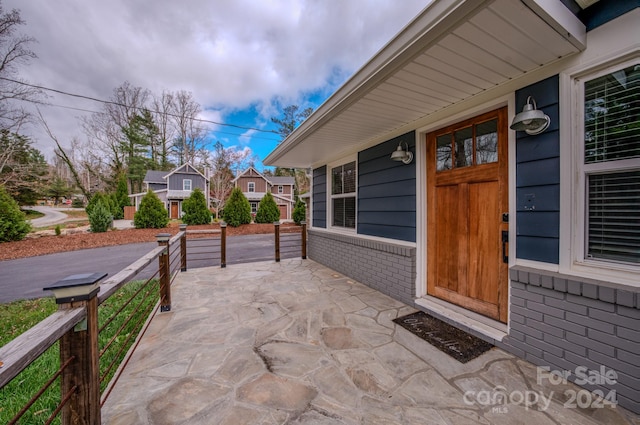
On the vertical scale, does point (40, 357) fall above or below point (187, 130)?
below

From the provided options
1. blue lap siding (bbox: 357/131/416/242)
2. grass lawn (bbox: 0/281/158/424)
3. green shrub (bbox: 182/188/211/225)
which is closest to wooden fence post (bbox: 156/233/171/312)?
grass lawn (bbox: 0/281/158/424)

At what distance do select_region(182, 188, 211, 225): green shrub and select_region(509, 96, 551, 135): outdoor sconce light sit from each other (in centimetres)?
1443

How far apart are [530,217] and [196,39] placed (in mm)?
9305

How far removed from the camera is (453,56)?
1.67 metres

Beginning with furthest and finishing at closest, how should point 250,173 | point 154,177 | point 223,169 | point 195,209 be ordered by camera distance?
point 250,173
point 154,177
point 223,169
point 195,209

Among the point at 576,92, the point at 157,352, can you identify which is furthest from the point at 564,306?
the point at 157,352

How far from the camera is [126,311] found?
321 cm

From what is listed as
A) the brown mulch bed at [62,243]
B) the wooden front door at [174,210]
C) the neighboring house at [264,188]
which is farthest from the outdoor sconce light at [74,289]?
the wooden front door at [174,210]

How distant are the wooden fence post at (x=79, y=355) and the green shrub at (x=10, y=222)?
38.9ft

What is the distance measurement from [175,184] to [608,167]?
22.6 m

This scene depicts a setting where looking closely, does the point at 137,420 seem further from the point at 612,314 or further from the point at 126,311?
the point at 612,314

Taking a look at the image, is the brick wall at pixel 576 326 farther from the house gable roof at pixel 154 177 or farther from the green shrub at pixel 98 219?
the house gable roof at pixel 154 177

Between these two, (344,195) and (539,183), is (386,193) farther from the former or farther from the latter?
(539,183)

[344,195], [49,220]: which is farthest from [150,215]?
[49,220]
